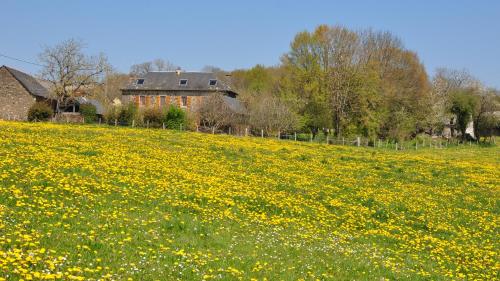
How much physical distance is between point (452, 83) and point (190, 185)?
388ft

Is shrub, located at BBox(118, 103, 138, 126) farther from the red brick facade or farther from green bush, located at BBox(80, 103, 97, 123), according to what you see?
the red brick facade

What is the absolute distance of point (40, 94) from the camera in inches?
3125

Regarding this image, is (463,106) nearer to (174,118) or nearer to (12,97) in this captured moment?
(174,118)

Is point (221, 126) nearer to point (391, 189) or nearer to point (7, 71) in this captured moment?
point (7, 71)

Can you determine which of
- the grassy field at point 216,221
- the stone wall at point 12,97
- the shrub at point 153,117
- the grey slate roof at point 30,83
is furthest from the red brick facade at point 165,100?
the grassy field at point 216,221

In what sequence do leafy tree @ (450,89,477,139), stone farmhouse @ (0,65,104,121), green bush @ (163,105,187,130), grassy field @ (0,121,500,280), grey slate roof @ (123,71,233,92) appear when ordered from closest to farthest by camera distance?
grassy field @ (0,121,500,280) < green bush @ (163,105,187,130) < stone farmhouse @ (0,65,104,121) < leafy tree @ (450,89,477,139) < grey slate roof @ (123,71,233,92)

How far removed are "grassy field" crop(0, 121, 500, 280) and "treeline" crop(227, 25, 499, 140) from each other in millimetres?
42742

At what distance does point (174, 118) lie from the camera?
63312 millimetres

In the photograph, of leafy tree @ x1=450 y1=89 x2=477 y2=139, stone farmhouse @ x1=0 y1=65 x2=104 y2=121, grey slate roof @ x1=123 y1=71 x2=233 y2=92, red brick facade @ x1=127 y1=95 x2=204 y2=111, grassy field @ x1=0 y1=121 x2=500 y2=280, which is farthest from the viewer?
red brick facade @ x1=127 y1=95 x2=204 y2=111

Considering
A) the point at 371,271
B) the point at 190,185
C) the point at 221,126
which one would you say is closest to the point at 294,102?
the point at 221,126

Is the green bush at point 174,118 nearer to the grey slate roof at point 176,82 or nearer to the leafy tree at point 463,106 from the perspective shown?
the grey slate roof at point 176,82

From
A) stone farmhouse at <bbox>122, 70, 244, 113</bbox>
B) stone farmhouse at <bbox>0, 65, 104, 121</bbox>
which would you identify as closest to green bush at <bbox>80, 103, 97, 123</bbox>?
stone farmhouse at <bbox>0, 65, 104, 121</bbox>

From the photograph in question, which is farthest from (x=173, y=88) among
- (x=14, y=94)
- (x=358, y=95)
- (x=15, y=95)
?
(x=358, y=95)

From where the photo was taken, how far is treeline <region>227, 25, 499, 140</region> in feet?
227
